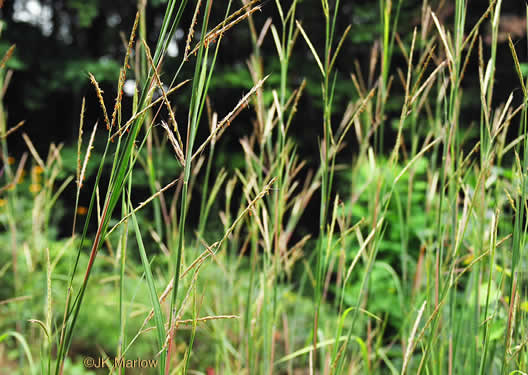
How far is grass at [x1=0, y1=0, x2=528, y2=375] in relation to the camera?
433 mm

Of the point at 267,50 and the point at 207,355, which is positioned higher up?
the point at 267,50

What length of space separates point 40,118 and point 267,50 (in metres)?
2.90

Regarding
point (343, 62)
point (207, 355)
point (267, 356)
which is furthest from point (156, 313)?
point (343, 62)

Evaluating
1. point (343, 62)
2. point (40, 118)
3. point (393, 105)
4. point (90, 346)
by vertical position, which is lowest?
point (90, 346)

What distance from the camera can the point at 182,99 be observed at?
4609 mm

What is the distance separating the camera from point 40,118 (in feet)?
17.9

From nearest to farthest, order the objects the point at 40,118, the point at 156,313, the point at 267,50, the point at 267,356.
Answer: the point at 156,313 → the point at 267,356 → the point at 267,50 → the point at 40,118

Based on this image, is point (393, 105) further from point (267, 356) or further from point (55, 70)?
point (267, 356)

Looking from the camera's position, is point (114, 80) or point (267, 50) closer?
point (114, 80)

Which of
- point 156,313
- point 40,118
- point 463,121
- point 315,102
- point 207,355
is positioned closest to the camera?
point 156,313

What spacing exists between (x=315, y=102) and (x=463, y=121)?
145 cm

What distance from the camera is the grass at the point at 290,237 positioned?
433 mm

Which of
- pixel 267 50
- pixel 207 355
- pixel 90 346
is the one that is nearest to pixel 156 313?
pixel 207 355

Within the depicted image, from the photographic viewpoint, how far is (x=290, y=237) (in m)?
2.86
